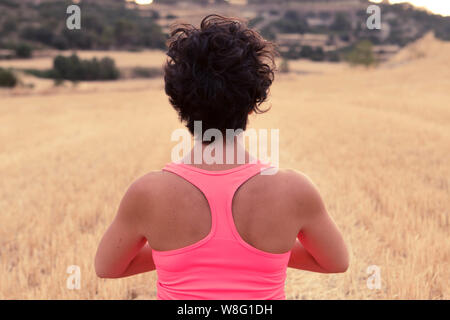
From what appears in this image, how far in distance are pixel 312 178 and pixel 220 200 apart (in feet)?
A: 18.7

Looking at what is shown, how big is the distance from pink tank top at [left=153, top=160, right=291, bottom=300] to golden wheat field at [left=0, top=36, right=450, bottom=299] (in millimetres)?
2034

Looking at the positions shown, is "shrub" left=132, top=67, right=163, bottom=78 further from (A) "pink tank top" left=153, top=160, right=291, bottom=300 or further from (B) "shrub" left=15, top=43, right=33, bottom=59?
(A) "pink tank top" left=153, top=160, right=291, bottom=300

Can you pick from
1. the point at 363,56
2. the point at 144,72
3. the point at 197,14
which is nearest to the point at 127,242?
the point at 144,72

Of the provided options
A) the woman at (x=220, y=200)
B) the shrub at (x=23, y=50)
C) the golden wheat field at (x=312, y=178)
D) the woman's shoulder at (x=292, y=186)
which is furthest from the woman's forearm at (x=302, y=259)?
the shrub at (x=23, y=50)

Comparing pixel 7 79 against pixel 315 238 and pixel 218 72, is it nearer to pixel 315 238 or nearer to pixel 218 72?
pixel 218 72

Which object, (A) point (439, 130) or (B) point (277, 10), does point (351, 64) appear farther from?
(A) point (439, 130)

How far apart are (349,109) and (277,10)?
85.0 meters

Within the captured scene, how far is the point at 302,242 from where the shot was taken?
60.1 inches

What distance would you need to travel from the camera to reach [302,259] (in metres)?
1.57

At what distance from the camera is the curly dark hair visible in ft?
4.32

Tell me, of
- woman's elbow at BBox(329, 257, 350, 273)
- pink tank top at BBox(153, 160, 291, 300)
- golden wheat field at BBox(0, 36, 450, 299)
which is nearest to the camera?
pink tank top at BBox(153, 160, 291, 300)

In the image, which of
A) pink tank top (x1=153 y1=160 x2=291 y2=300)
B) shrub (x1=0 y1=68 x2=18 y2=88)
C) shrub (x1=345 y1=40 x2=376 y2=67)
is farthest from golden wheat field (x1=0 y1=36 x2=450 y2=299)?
Answer: shrub (x1=345 y1=40 x2=376 y2=67)

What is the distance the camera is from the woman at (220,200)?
1.29 metres
